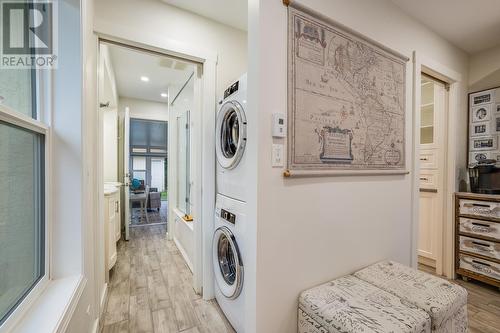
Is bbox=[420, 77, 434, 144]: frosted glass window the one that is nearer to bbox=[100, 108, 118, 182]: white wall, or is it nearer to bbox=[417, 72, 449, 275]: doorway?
bbox=[417, 72, 449, 275]: doorway

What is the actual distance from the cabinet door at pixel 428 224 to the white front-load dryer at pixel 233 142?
2577 mm

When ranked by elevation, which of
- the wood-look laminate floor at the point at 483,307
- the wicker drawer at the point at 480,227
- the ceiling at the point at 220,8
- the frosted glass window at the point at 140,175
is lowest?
the wood-look laminate floor at the point at 483,307

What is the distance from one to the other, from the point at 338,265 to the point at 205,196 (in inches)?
47.6

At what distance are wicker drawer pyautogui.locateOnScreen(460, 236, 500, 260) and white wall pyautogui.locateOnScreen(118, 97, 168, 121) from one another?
17.9ft

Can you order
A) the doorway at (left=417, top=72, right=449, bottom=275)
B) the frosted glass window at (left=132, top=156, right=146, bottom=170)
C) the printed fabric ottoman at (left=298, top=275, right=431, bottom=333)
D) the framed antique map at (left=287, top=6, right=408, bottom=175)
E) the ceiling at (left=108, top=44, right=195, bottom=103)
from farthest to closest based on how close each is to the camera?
the frosted glass window at (left=132, top=156, right=146, bottom=170) → the ceiling at (left=108, top=44, right=195, bottom=103) → the doorway at (left=417, top=72, right=449, bottom=275) → the framed antique map at (left=287, top=6, right=408, bottom=175) → the printed fabric ottoman at (left=298, top=275, right=431, bottom=333)

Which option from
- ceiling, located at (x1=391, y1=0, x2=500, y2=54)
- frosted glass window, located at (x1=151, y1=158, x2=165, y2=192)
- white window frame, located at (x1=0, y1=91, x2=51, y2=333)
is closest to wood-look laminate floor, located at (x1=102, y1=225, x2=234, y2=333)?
white window frame, located at (x1=0, y1=91, x2=51, y2=333)

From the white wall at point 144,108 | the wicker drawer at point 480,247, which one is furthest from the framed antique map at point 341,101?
the white wall at point 144,108

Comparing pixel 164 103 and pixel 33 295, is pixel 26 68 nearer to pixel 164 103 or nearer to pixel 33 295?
pixel 33 295

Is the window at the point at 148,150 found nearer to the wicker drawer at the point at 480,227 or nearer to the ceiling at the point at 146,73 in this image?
the ceiling at the point at 146,73

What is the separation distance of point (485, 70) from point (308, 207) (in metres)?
2.99

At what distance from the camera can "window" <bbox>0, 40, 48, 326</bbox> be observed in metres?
0.82

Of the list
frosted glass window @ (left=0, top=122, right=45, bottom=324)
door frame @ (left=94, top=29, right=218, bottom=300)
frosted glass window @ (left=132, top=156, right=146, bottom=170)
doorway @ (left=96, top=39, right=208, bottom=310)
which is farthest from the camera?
frosted glass window @ (left=132, top=156, right=146, bottom=170)

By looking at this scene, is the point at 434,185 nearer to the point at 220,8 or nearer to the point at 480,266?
the point at 480,266

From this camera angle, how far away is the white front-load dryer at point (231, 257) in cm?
148
